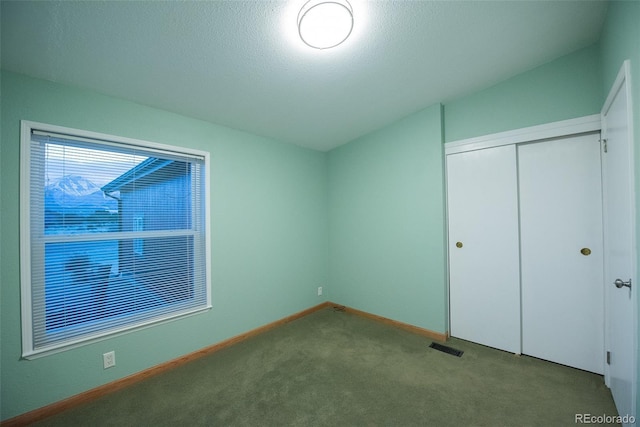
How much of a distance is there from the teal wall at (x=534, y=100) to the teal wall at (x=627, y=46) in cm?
36

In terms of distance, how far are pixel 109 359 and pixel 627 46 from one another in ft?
12.9

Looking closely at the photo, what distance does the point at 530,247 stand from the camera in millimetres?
2355

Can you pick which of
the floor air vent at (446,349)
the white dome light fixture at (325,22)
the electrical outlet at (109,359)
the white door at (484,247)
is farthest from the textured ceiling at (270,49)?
the floor air vent at (446,349)

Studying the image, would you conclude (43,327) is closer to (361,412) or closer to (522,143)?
(361,412)

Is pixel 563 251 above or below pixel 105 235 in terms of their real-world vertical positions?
below

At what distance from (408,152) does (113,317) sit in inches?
130

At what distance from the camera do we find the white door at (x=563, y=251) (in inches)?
81.4

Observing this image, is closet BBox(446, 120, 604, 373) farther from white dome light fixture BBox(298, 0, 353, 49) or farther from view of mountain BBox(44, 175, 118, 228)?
view of mountain BBox(44, 175, 118, 228)

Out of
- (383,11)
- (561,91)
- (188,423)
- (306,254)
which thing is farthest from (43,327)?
(561,91)

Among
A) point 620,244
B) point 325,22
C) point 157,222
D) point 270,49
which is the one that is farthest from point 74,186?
point 620,244

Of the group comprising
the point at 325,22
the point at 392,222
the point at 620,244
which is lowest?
the point at 620,244

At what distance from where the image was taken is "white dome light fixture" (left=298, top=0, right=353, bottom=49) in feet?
4.66

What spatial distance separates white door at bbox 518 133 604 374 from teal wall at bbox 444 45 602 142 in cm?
26

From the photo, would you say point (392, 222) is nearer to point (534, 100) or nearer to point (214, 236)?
point (534, 100)
